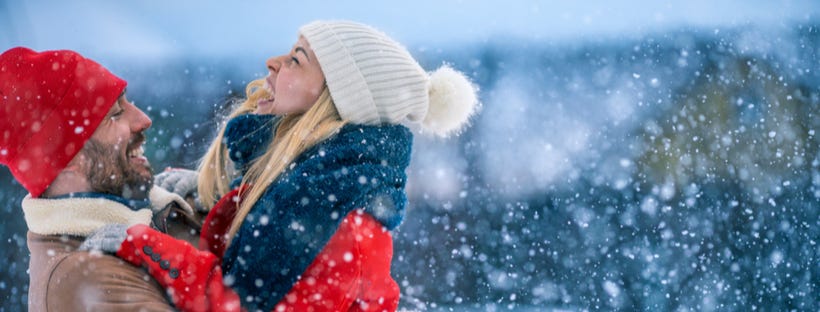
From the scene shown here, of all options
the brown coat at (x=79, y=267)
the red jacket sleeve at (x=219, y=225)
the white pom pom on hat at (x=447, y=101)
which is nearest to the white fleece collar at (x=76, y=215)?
the brown coat at (x=79, y=267)

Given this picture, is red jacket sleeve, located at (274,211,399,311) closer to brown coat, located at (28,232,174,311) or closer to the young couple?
the young couple

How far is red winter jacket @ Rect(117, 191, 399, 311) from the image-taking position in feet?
4.83

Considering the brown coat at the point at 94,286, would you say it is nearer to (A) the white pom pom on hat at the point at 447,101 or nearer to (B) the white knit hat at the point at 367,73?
(B) the white knit hat at the point at 367,73

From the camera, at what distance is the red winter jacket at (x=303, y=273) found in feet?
4.83

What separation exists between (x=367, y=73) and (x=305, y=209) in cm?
40

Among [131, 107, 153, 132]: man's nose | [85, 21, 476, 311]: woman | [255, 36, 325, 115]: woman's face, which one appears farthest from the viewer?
[255, 36, 325, 115]: woman's face

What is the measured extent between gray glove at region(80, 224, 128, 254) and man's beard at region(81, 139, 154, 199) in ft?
0.43

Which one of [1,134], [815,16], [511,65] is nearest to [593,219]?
[511,65]

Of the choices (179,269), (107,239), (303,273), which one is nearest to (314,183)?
(303,273)

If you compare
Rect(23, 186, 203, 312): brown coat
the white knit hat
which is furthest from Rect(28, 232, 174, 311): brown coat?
the white knit hat

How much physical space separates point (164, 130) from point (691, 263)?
4517mm

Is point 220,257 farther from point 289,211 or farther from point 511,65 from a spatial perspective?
point 511,65

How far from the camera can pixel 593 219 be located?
6.22 metres

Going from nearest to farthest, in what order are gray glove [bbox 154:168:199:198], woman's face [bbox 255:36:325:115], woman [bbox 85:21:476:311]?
woman [bbox 85:21:476:311] < woman's face [bbox 255:36:325:115] < gray glove [bbox 154:168:199:198]
